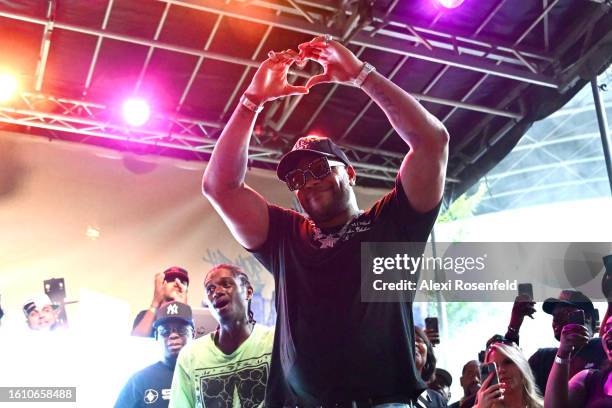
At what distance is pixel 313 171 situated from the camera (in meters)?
1.92

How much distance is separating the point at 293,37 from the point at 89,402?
4.83 m

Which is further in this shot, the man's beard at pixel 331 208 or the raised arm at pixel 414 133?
the man's beard at pixel 331 208

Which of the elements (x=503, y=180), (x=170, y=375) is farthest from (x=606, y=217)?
(x=170, y=375)

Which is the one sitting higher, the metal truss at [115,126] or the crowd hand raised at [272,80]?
the metal truss at [115,126]

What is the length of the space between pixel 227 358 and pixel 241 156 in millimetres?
1253

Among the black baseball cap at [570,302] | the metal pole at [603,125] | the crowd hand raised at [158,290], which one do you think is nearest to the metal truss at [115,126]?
the crowd hand raised at [158,290]

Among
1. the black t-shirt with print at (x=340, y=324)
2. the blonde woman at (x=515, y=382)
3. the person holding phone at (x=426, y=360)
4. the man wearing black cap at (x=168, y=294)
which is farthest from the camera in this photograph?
the man wearing black cap at (x=168, y=294)

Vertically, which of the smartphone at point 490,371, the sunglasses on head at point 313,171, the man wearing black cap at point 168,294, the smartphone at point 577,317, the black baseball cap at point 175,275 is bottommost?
the smartphone at point 490,371

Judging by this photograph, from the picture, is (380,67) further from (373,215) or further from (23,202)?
(373,215)

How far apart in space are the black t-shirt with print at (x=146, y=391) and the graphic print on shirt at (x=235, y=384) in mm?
1048

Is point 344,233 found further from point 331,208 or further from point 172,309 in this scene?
point 172,309

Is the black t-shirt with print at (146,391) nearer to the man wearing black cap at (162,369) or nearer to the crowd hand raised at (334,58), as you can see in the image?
the man wearing black cap at (162,369)

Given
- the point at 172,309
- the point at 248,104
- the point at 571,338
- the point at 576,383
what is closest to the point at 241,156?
the point at 248,104

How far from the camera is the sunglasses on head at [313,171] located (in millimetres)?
1911
